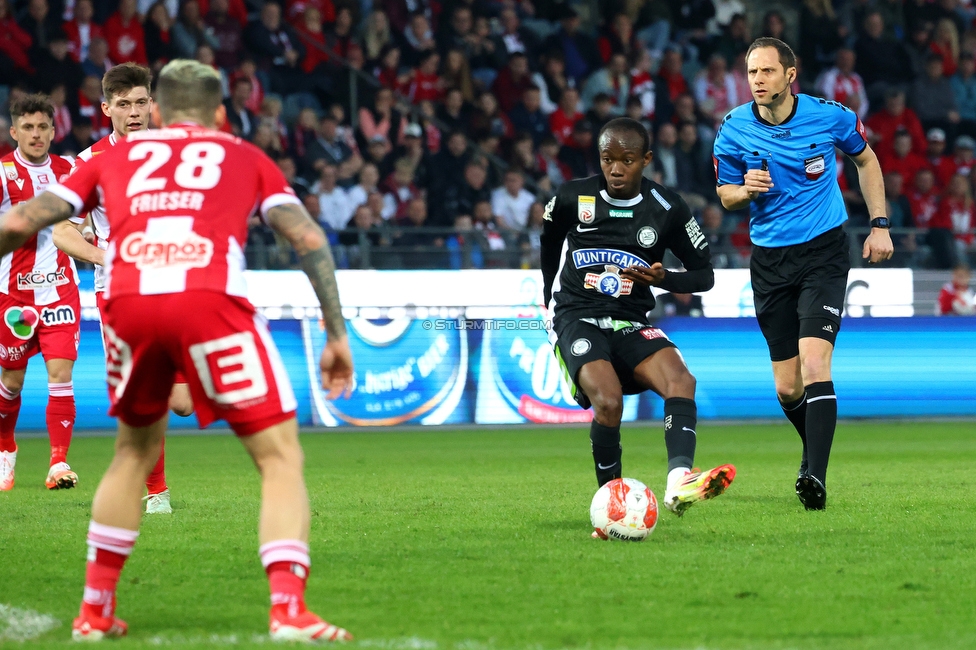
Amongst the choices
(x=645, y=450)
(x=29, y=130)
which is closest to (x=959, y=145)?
(x=645, y=450)

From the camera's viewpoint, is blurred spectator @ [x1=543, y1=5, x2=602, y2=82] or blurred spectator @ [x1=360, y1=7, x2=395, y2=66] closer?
blurred spectator @ [x1=360, y1=7, x2=395, y2=66]

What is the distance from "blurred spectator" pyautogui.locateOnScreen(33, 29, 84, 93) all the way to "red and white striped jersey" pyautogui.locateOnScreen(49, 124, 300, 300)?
13.4m

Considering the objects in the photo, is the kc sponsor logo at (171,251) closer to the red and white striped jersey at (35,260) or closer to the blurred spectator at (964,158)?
the red and white striped jersey at (35,260)

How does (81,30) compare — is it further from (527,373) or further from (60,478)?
(60,478)

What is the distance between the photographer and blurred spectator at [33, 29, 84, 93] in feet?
Answer: 55.9

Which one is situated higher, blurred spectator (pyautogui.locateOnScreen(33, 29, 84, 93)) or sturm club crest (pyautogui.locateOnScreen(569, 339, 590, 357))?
blurred spectator (pyautogui.locateOnScreen(33, 29, 84, 93))

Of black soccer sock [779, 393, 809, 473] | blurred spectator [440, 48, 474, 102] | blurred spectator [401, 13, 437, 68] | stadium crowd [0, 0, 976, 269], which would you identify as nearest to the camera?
black soccer sock [779, 393, 809, 473]

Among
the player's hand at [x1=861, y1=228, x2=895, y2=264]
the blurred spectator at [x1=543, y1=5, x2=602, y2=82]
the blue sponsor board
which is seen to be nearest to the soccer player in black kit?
the player's hand at [x1=861, y1=228, x2=895, y2=264]

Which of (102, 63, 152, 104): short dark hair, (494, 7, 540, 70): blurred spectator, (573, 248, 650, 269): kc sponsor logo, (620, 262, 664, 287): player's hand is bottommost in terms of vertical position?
(620, 262, 664, 287): player's hand

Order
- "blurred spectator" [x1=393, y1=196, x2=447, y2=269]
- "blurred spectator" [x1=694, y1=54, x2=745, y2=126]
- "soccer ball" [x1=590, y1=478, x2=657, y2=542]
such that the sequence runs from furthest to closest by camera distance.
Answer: "blurred spectator" [x1=694, y1=54, x2=745, y2=126], "blurred spectator" [x1=393, y1=196, x2=447, y2=269], "soccer ball" [x1=590, y1=478, x2=657, y2=542]

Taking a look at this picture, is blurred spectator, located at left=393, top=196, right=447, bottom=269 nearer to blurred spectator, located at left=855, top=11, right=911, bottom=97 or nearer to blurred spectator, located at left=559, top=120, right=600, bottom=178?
blurred spectator, located at left=559, top=120, right=600, bottom=178

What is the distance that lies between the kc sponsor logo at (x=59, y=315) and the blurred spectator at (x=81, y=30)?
9.00 metres

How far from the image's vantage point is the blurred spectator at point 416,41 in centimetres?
2025

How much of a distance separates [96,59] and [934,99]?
1305cm
